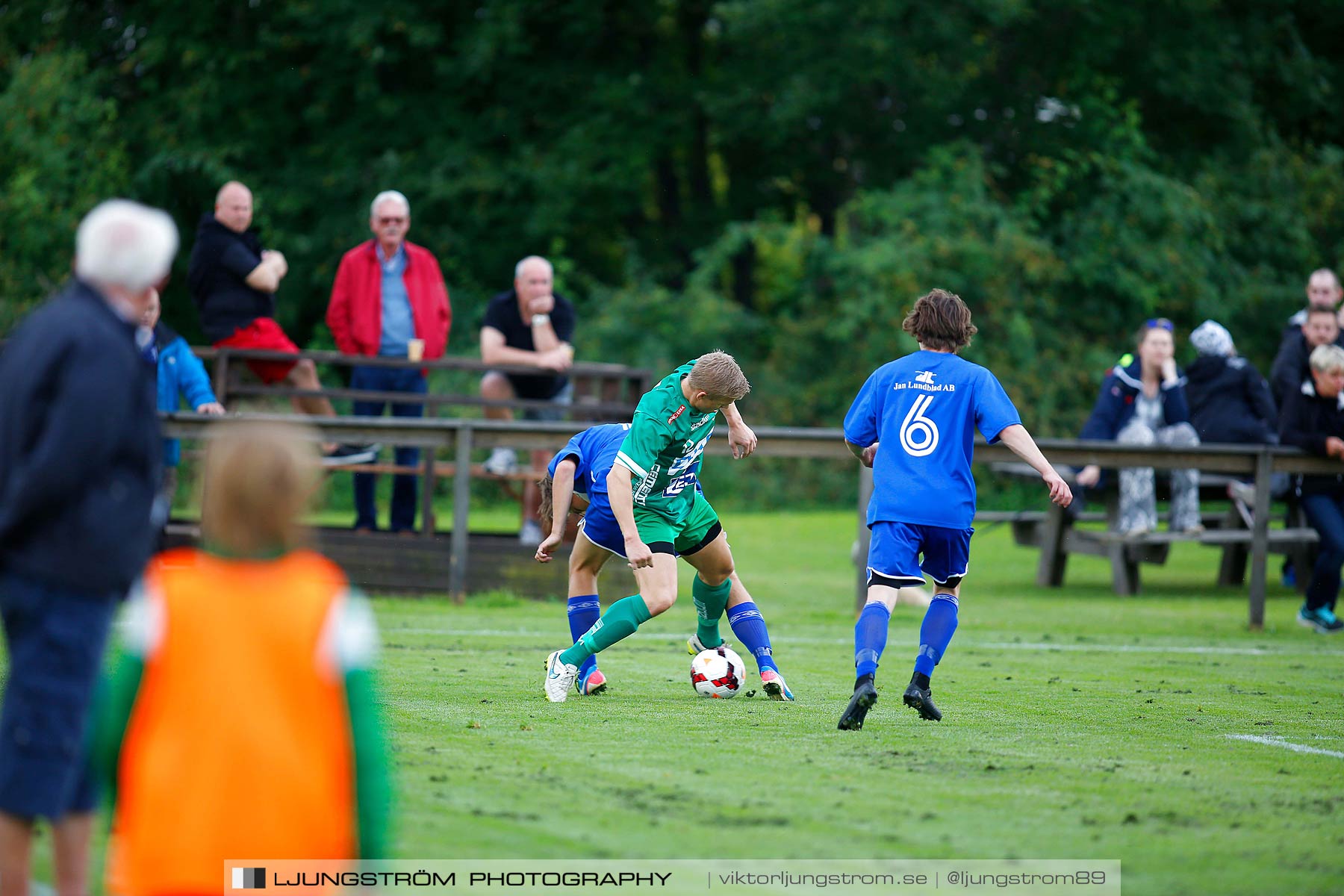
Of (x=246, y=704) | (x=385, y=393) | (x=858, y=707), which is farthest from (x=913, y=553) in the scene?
(x=385, y=393)

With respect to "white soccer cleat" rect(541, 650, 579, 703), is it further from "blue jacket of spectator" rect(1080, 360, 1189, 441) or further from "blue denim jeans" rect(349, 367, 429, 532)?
"blue jacket of spectator" rect(1080, 360, 1189, 441)

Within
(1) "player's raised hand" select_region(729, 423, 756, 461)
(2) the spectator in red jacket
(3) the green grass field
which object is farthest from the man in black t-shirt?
(1) "player's raised hand" select_region(729, 423, 756, 461)

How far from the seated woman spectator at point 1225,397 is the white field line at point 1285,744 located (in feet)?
25.0

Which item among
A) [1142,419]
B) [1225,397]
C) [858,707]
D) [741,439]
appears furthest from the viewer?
[1225,397]

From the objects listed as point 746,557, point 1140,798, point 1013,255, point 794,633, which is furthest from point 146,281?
point 1013,255

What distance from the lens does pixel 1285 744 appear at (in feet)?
21.8

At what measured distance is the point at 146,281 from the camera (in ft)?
12.0

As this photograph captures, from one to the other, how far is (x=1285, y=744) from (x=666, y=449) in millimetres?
2876

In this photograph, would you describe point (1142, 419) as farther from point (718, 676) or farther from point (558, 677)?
point (558, 677)

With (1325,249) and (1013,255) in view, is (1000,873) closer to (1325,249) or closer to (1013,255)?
(1013,255)

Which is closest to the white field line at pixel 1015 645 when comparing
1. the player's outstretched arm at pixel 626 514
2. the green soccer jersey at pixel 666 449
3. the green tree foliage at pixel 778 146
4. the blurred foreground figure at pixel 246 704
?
the green soccer jersey at pixel 666 449

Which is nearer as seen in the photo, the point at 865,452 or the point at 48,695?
the point at 48,695

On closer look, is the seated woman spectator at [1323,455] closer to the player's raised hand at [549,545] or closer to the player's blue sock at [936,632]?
the player's blue sock at [936,632]

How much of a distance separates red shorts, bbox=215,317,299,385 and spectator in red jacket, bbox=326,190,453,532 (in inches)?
17.2
